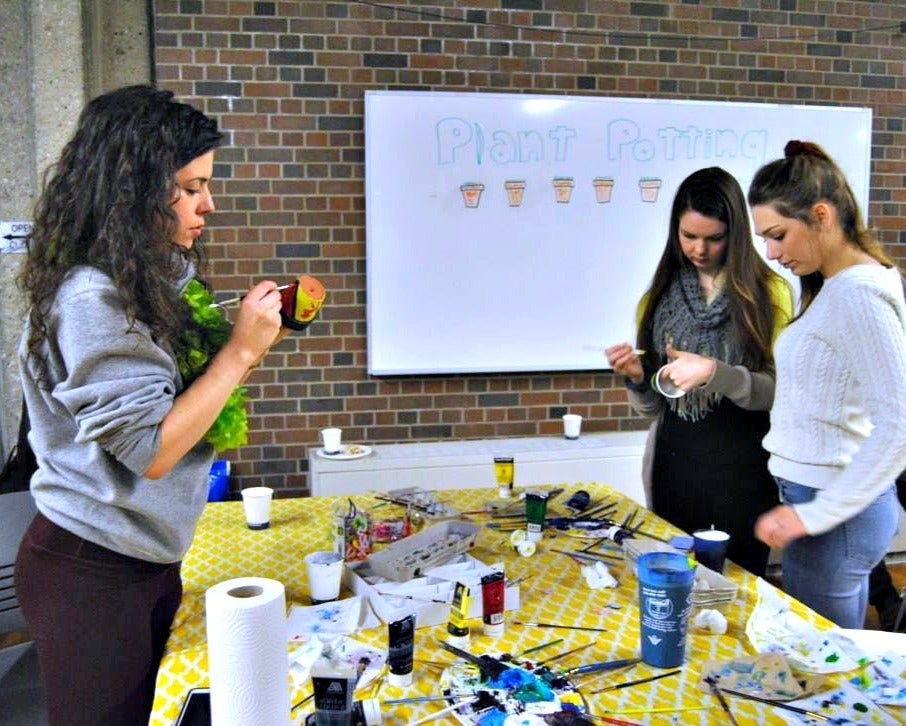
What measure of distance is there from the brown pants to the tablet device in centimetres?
19

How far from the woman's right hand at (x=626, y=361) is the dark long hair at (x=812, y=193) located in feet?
1.89

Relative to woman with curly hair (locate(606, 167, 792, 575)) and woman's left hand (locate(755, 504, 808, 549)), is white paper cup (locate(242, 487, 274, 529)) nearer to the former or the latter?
woman with curly hair (locate(606, 167, 792, 575))

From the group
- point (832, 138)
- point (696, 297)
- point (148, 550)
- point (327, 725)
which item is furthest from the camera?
point (832, 138)

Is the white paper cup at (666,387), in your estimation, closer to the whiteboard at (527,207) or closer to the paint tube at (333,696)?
the paint tube at (333,696)

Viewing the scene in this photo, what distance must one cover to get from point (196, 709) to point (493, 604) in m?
0.51

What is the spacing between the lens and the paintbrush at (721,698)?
1163 millimetres

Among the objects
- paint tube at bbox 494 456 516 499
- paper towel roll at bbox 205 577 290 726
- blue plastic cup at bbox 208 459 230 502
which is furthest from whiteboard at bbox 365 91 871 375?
paper towel roll at bbox 205 577 290 726

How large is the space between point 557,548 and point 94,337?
112cm

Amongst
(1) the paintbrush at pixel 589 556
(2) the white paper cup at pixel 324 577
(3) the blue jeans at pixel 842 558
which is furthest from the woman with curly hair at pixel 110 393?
(3) the blue jeans at pixel 842 558

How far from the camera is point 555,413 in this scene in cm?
373

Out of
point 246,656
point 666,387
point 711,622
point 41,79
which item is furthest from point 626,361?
point 41,79

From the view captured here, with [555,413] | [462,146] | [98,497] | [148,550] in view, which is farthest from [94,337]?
[555,413]

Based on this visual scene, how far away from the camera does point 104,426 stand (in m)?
1.21

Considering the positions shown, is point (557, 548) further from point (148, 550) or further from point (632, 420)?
point (632, 420)
